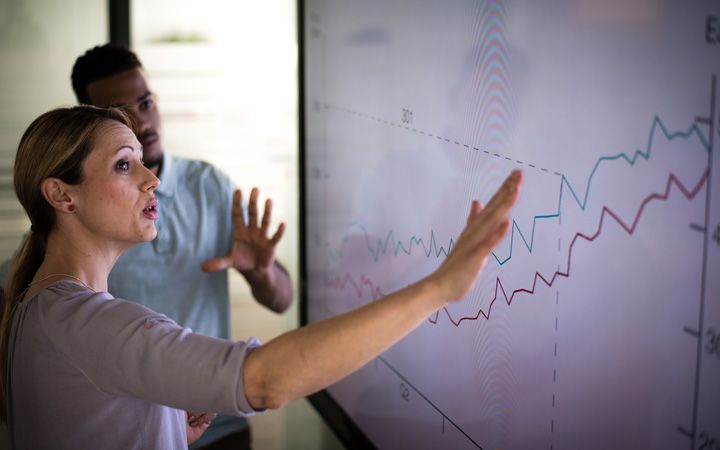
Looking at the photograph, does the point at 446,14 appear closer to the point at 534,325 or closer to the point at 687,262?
the point at 534,325

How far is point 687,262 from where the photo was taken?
0.91 metres

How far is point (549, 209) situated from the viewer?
1.12 meters

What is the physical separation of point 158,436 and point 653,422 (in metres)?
0.64

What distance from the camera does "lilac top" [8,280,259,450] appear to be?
1029mm

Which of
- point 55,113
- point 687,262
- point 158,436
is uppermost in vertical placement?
point 55,113

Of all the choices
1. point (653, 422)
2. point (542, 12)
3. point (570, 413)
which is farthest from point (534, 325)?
point (542, 12)

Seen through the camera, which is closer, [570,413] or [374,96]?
[570,413]

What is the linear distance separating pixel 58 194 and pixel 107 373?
0.31 meters

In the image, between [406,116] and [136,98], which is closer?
[406,116]

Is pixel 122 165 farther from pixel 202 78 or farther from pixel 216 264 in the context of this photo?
pixel 202 78

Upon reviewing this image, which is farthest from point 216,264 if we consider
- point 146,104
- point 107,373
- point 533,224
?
point 533,224

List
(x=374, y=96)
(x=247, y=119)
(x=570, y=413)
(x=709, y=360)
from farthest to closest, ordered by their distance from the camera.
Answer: (x=247, y=119), (x=374, y=96), (x=570, y=413), (x=709, y=360)

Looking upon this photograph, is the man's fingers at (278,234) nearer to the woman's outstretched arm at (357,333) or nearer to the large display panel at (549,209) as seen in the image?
the large display panel at (549,209)

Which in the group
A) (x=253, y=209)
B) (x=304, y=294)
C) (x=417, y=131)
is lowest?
(x=304, y=294)
